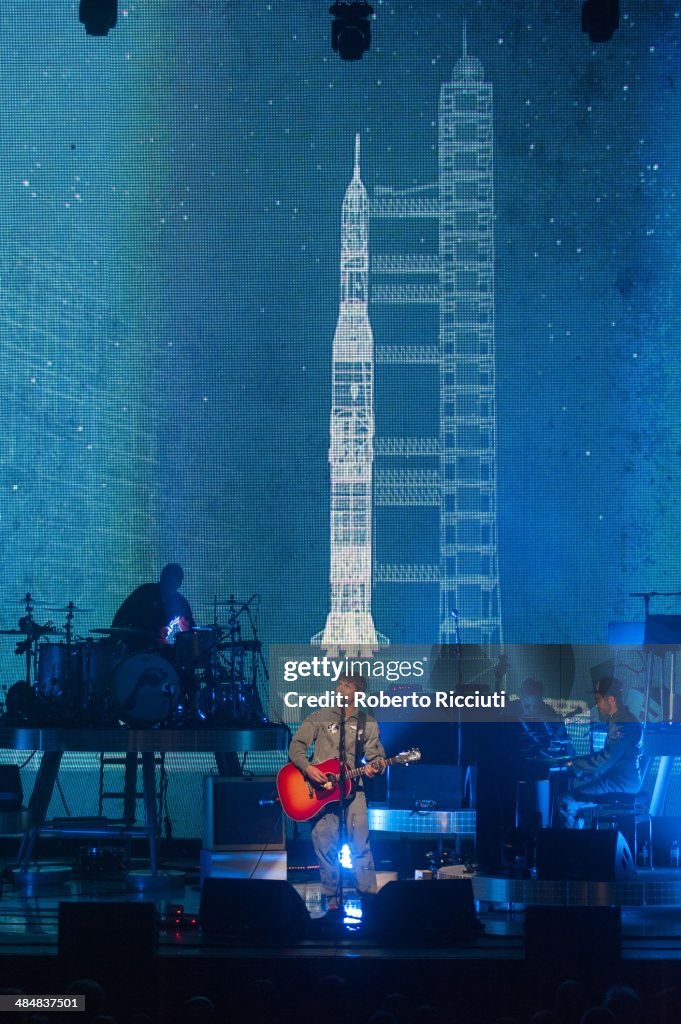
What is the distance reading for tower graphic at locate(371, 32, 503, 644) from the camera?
10.0 meters

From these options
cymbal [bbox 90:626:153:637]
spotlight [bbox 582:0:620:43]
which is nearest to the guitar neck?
cymbal [bbox 90:626:153:637]

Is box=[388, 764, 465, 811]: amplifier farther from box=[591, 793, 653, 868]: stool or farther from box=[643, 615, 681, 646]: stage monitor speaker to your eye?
box=[643, 615, 681, 646]: stage monitor speaker

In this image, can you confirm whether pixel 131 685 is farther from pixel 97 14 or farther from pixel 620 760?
pixel 97 14

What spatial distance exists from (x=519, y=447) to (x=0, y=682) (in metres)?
3.88

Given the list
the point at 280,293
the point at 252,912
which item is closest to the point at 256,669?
the point at 280,293

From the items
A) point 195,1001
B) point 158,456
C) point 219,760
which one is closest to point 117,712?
point 219,760

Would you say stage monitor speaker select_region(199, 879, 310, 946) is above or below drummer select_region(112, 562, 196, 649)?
below

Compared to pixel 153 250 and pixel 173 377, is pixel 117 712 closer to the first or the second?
pixel 173 377

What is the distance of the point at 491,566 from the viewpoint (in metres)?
10.1

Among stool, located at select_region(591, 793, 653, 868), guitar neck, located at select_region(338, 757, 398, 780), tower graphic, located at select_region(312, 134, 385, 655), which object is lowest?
stool, located at select_region(591, 793, 653, 868)

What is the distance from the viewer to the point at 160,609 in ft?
29.7

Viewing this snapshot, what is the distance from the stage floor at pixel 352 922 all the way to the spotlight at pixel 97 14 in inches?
207

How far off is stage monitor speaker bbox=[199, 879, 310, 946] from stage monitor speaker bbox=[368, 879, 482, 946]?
326 mm

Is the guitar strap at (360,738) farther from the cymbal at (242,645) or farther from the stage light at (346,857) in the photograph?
the cymbal at (242,645)
